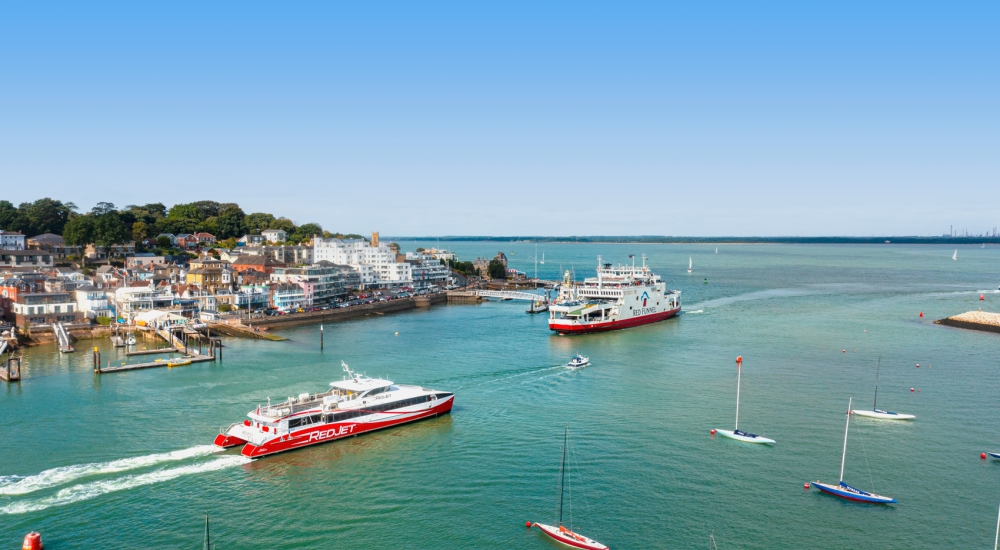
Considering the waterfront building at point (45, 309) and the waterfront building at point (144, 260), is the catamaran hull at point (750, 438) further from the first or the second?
the waterfront building at point (144, 260)

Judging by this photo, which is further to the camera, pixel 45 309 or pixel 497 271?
pixel 497 271

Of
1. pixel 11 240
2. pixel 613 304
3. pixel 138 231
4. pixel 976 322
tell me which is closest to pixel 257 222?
pixel 138 231

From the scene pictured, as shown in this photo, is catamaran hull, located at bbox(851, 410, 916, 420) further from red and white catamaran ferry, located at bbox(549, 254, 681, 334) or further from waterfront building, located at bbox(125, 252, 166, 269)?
waterfront building, located at bbox(125, 252, 166, 269)

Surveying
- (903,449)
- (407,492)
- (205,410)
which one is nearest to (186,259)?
(205,410)

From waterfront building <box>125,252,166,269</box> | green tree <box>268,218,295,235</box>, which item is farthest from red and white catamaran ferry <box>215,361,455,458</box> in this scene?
green tree <box>268,218,295,235</box>

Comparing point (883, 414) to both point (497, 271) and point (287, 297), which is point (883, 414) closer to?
point (287, 297)

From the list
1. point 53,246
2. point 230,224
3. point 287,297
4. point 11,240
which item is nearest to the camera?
point 287,297
